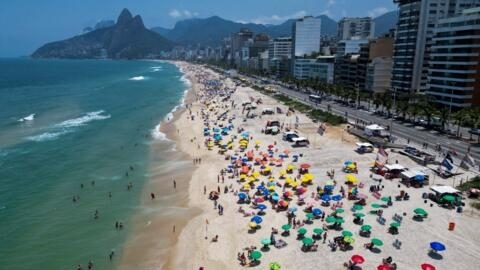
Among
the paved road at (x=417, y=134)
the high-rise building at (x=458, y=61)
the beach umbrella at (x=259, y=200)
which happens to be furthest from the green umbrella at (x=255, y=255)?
the high-rise building at (x=458, y=61)

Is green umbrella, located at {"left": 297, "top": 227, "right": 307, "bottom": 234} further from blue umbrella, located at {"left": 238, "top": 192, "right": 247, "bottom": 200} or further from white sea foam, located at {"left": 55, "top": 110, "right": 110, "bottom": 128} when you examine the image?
white sea foam, located at {"left": 55, "top": 110, "right": 110, "bottom": 128}

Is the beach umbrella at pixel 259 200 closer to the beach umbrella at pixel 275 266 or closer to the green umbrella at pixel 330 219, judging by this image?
the green umbrella at pixel 330 219

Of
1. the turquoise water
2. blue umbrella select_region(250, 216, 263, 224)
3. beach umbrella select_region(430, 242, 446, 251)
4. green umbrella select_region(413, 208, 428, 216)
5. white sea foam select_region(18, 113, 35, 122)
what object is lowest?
the turquoise water

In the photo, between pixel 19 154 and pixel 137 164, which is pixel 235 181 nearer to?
pixel 137 164

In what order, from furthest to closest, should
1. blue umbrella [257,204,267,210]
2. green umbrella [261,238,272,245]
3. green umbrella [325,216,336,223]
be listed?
blue umbrella [257,204,267,210]
green umbrella [325,216,336,223]
green umbrella [261,238,272,245]

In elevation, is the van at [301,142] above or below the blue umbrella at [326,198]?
above

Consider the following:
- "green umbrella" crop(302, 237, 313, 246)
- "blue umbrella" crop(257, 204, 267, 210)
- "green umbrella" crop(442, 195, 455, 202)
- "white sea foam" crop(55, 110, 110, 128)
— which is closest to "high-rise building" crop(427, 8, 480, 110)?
"green umbrella" crop(442, 195, 455, 202)
